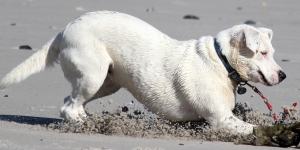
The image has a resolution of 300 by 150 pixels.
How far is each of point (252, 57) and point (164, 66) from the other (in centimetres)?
81

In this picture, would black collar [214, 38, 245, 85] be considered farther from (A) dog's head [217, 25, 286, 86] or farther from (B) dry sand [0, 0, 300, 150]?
(B) dry sand [0, 0, 300, 150]

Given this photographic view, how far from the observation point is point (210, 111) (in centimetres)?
660

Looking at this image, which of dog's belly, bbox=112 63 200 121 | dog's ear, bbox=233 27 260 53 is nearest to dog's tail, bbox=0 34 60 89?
dog's belly, bbox=112 63 200 121

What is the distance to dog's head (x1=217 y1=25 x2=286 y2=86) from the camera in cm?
664

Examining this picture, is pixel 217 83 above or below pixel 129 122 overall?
above

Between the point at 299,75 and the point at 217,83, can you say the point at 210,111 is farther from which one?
the point at 299,75

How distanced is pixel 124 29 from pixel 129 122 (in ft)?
2.89

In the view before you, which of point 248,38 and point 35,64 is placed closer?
point 248,38

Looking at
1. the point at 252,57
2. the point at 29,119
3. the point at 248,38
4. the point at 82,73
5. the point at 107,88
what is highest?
the point at 248,38

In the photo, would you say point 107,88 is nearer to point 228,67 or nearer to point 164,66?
point 164,66

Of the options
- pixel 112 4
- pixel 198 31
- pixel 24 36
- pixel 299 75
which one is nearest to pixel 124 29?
pixel 299 75

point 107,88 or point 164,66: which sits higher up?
point 164,66

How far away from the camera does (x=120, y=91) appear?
866 cm

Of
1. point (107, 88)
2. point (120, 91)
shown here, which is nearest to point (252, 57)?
point (107, 88)
